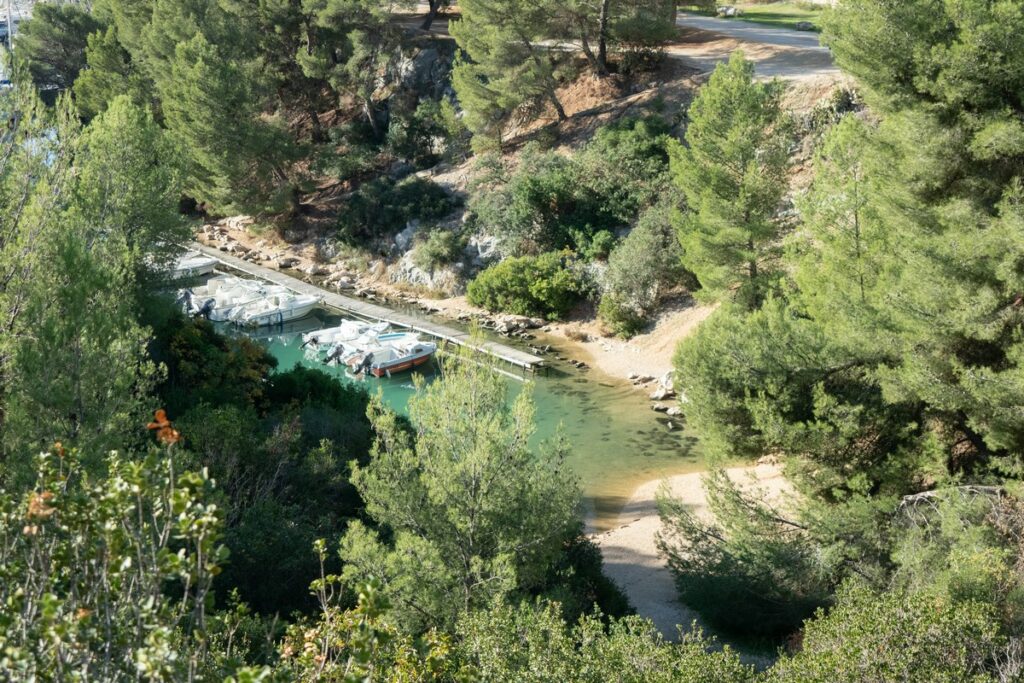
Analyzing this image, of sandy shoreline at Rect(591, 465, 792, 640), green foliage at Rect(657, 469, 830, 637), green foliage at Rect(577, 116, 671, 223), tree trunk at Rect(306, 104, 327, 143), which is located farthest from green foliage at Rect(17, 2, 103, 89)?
green foliage at Rect(657, 469, 830, 637)

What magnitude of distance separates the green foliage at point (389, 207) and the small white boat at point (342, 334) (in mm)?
7420

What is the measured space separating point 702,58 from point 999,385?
25.8 meters

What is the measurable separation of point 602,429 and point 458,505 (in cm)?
1209

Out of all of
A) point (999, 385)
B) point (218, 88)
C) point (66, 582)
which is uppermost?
point (218, 88)

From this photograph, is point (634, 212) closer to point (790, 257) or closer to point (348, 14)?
point (790, 257)

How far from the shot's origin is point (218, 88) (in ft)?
111

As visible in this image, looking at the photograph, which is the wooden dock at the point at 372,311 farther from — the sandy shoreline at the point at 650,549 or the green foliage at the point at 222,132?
the sandy shoreline at the point at 650,549

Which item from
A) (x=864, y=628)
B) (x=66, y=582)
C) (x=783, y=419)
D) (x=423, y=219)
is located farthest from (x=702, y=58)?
(x=66, y=582)

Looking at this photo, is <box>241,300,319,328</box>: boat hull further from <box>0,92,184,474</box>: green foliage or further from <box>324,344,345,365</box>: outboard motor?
<box>0,92,184,474</box>: green foliage

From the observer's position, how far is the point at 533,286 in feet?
98.5

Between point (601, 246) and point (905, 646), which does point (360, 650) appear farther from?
point (601, 246)

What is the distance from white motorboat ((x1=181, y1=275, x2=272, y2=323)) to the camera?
30891 mm

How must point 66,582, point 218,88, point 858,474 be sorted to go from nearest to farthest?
1. point 66,582
2. point 858,474
3. point 218,88

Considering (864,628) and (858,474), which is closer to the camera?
(864,628)
